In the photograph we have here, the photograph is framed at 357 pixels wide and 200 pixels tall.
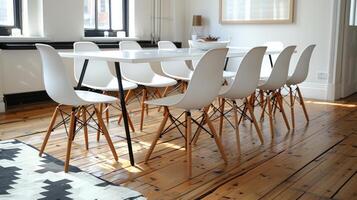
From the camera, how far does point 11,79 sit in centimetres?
451

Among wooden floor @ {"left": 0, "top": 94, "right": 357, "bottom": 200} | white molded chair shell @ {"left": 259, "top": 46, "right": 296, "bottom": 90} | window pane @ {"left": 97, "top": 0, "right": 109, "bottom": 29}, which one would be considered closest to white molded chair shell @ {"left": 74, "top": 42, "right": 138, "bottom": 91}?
wooden floor @ {"left": 0, "top": 94, "right": 357, "bottom": 200}

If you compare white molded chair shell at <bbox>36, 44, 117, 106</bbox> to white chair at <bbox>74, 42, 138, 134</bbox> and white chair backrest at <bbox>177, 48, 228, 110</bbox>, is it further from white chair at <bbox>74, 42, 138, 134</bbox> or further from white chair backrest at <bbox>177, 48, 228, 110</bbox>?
white chair at <bbox>74, 42, 138, 134</bbox>

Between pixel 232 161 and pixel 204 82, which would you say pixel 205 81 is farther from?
pixel 232 161

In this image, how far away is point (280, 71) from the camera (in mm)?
3293

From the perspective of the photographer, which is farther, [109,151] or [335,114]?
[335,114]

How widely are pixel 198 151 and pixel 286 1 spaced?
136 inches

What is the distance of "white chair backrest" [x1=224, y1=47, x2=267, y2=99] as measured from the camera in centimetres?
274

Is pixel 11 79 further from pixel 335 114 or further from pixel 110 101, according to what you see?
pixel 335 114

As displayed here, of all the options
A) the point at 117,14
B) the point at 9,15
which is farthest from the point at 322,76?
the point at 9,15

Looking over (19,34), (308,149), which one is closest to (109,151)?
(308,149)

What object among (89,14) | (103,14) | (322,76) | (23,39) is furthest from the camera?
(103,14)

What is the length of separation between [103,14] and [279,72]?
340 centimetres

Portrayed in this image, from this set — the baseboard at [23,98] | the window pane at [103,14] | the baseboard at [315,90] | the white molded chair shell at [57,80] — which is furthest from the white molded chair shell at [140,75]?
the baseboard at [315,90]

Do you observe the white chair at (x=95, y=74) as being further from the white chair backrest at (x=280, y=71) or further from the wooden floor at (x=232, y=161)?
the white chair backrest at (x=280, y=71)
